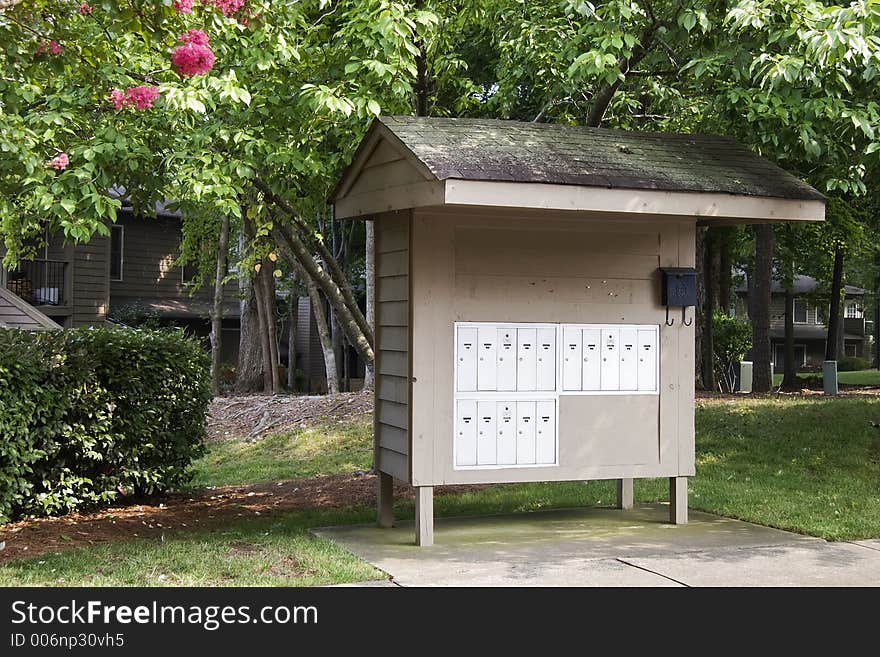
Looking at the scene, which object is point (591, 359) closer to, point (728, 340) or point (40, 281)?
point (40, 281)

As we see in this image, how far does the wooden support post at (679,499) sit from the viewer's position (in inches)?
331

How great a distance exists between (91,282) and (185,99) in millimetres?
17496

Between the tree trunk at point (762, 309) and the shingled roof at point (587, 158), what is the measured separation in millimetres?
11086

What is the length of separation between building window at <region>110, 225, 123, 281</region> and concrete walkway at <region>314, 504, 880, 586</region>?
20468 millimetres

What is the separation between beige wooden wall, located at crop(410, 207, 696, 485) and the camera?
7.57 metres

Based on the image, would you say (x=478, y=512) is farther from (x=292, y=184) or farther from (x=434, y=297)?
(x=292, y=184)

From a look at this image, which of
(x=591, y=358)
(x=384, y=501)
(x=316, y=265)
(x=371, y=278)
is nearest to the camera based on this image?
(x=591, y=358)

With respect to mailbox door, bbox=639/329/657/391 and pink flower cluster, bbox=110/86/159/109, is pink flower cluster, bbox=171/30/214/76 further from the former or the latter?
mailbox door, bbox=639/329/657/391

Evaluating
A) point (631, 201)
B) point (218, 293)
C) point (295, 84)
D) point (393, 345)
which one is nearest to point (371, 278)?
point (295, 84)

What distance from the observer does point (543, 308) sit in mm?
7891

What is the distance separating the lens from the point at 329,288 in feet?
34.4

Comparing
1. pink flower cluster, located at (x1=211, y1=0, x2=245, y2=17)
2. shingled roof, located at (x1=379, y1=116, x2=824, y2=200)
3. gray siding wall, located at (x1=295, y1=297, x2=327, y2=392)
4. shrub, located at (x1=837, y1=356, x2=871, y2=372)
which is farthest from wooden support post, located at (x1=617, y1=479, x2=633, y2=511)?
shrub, located at (x1=837, y1=356, x2=871, y2=372)
